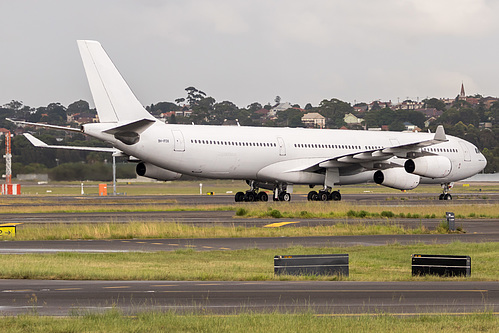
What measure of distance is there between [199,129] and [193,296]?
3182 cm

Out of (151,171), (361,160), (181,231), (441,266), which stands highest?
(361,160)

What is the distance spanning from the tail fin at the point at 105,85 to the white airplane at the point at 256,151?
5 cm

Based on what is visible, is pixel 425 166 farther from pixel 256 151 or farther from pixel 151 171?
pixel 151 171

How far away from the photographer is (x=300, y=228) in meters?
33.2

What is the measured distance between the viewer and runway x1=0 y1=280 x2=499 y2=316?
14023mm

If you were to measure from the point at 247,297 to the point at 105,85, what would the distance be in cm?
2970

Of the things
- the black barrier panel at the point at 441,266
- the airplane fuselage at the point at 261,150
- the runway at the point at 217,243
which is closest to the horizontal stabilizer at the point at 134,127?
the airplane fuselage at the point at 261,150

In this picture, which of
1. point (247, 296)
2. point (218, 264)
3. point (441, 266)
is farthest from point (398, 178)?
point (247, 296)

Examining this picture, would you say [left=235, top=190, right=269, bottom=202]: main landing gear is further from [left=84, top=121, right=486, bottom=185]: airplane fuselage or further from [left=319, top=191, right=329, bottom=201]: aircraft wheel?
[left=319, top=191, right=329, bottom=201]: aircraft wheel

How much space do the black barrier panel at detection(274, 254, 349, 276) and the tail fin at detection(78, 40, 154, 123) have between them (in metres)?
26.1

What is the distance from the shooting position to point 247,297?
15.6 metres

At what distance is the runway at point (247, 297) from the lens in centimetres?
1402

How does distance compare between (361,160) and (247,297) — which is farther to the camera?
(361,160)

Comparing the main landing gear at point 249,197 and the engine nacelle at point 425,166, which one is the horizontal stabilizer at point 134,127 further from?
the engine nacelle at point 425,166
